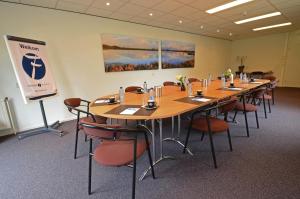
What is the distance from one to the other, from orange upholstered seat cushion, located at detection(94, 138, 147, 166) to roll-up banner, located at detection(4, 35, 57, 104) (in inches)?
84.7

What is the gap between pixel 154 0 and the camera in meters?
3.32

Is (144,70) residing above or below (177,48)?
below

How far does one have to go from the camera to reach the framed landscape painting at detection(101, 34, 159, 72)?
4355 mm

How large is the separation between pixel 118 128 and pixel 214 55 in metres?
8.08

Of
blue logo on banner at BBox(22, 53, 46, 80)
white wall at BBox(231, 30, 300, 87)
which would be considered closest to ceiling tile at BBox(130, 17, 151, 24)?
blue logo on banner at BBox(22, 53, 46, 80)

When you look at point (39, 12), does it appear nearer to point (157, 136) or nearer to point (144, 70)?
point (144, 70)

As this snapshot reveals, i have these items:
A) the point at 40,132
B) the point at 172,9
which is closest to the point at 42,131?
the point at 40,132

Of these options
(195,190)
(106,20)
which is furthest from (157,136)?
(106,20)

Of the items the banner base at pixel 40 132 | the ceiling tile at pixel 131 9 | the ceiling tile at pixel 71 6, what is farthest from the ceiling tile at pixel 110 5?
the banner base at pixel 40 132

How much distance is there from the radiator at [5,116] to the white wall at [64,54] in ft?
0.39

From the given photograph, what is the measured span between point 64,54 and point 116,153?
3142mm

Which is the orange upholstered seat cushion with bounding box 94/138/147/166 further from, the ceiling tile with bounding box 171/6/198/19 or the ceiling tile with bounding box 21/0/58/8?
the ceiling tile with bounding box 171/6/198/19

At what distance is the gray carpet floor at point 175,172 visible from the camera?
5.35 feet

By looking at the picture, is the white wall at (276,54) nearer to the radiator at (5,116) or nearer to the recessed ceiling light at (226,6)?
the recessed ceiling light at (226,6)
